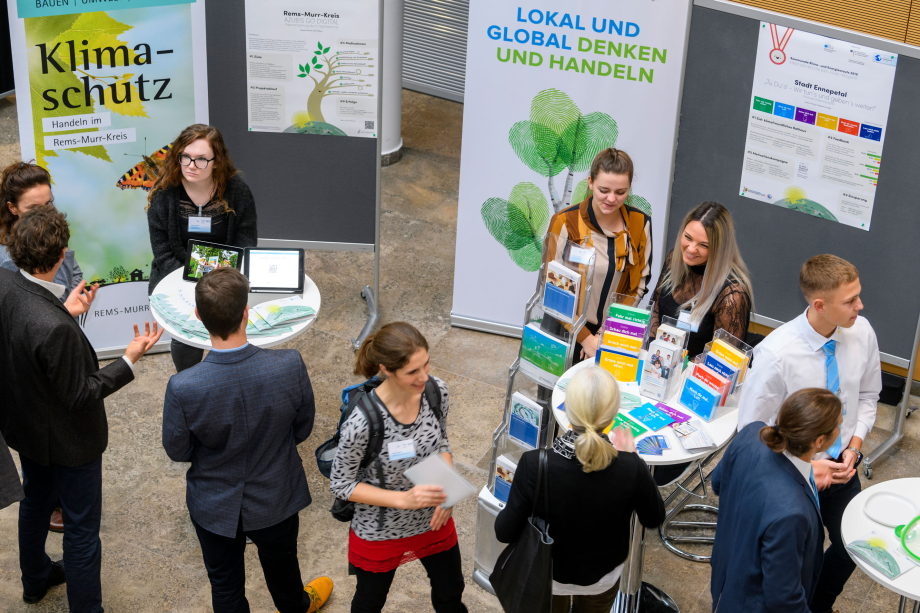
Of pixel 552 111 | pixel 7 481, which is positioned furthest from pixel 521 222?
pixel 7 481

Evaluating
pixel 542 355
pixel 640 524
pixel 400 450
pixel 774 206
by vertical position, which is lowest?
pixel 640 524

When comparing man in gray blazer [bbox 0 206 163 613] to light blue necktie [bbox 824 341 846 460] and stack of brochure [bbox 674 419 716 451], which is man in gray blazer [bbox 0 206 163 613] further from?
light blue necktie [bbox 824 341 846 460]

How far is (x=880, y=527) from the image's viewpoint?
111 inches

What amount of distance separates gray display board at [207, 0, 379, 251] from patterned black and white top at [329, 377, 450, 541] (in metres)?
2.38

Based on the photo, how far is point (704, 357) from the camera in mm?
3201

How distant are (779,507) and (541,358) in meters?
1.15

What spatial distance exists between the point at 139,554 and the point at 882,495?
9.32 feet

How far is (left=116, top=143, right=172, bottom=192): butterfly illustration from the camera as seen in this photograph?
179 inches

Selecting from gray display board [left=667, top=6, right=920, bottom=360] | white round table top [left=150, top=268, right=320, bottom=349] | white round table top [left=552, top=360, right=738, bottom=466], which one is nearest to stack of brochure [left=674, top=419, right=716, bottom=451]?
white round table top [left=552, top=360, right=738, bottom=466]

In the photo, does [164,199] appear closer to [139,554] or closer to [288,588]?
[139,554]

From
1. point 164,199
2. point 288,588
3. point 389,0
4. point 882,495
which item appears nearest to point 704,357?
point 882,495

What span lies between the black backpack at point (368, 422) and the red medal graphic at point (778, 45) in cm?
264

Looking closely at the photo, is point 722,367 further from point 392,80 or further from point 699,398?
point 392,80

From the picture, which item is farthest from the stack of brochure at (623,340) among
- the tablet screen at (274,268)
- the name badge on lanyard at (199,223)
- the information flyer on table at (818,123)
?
the name badge on lanyard at (199,223)
